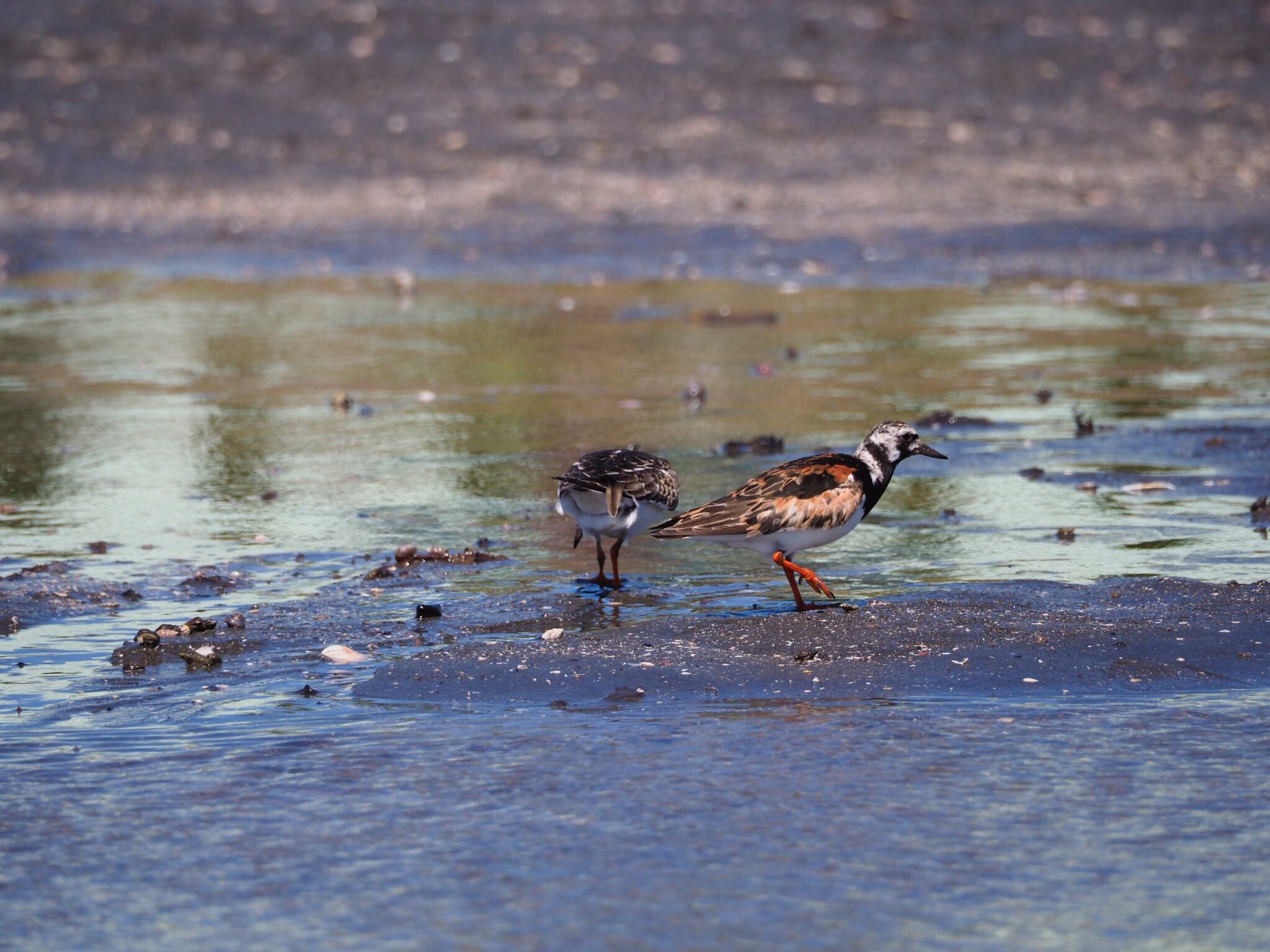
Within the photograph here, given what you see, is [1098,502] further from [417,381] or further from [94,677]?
[417,381]

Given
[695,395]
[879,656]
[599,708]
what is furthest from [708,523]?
[695,395]

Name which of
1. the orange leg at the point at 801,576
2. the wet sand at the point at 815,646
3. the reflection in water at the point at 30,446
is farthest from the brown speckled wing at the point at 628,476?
the reflection in water at the point at 30,446

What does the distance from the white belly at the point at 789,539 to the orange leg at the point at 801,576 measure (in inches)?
1.9

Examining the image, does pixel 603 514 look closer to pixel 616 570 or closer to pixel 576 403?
pixel 616 570

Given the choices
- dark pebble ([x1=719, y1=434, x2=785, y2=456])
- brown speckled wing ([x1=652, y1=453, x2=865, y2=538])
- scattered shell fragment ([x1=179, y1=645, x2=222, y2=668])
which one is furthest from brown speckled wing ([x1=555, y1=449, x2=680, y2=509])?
dark pebble ([x1=719, y1=434, x2=785, y2=456])

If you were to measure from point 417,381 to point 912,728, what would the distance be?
8804 mm

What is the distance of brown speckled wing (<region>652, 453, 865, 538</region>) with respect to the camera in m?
7.66

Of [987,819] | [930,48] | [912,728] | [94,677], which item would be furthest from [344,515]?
[930,48]

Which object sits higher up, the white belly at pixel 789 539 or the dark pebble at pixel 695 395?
the dark pebble at pixel 695 395

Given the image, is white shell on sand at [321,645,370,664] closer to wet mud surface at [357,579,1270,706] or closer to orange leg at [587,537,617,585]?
wet mud surface at [357,579,1270,706]

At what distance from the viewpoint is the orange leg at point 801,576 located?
7609mm

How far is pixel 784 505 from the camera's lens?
25.1 ft

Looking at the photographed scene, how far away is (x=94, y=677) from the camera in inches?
271

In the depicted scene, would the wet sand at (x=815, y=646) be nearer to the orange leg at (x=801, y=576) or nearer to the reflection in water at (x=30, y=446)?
the orange leg at (x=801, y=576)
